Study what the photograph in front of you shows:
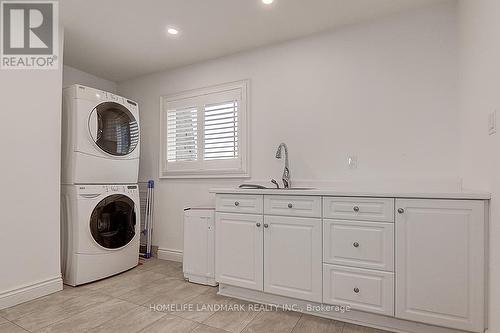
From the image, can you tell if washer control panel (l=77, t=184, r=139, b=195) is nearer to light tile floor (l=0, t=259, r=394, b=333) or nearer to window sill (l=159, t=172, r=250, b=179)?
window sill (l=159, t=172, r=250, b=179)

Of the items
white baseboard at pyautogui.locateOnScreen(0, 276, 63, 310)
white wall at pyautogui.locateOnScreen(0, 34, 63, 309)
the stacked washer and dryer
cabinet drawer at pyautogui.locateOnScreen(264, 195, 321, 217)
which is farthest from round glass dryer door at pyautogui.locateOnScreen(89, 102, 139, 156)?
cabinet drawer at pyautogui.locateOnScreen(264, 195, 321, 217)

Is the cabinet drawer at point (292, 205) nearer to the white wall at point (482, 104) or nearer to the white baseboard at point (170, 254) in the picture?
the white wall at point (482, 104)

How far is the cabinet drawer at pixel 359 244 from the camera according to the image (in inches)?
66.7

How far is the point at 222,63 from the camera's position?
9.96 ft

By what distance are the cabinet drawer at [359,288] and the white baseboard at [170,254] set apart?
6.54ft

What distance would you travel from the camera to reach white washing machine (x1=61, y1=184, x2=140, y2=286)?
246 cm

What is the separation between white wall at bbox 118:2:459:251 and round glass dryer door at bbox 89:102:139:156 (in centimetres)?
96

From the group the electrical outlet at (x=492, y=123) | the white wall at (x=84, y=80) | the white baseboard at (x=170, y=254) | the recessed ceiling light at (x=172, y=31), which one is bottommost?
the white baseboard at (x=170, y=254)

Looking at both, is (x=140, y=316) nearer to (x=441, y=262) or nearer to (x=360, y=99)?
(x=441, y=262)

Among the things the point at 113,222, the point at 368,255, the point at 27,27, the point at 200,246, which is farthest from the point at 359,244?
the point at 27,27

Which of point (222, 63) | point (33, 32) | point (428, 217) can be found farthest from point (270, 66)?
point (33, 32)

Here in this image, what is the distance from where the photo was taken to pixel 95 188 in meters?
2.58

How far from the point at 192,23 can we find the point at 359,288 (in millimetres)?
2555

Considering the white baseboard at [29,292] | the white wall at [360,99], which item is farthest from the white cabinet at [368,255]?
the white baseboard at [29,292]
